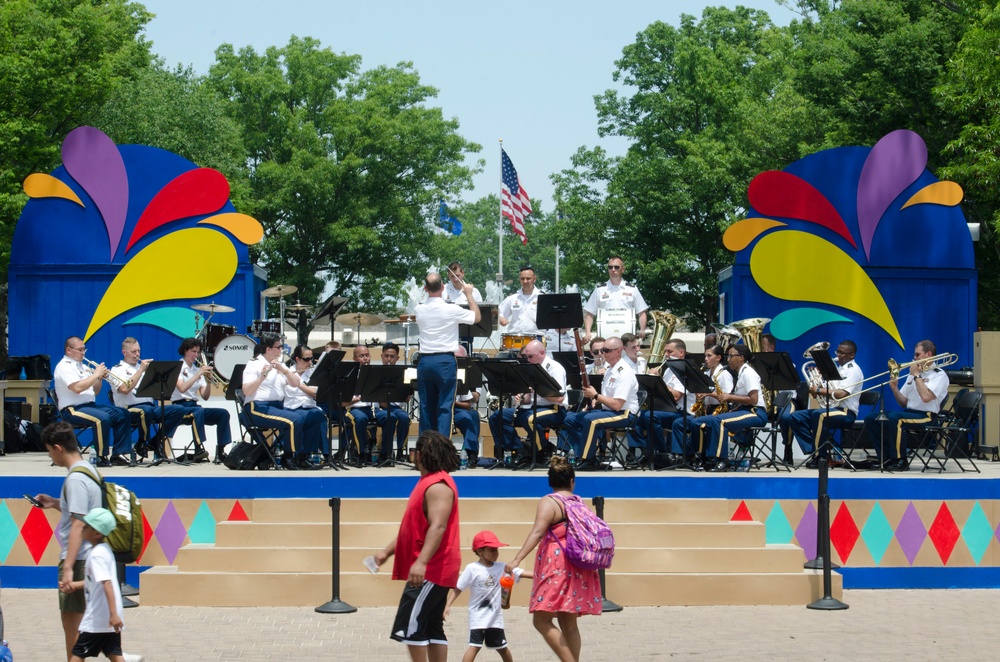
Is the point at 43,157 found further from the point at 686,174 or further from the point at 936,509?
the point at 936,509

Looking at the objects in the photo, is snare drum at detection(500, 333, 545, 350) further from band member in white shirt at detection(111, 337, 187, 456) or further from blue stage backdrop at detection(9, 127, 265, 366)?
blue stage backdrop at detection(9, 127, 265, 366)

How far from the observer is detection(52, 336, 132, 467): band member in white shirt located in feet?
48.7

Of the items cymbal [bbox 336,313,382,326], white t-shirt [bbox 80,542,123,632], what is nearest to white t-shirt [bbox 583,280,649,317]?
cymbal [bbox 336,313,382,326]

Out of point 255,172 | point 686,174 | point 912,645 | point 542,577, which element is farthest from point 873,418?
point 255,172

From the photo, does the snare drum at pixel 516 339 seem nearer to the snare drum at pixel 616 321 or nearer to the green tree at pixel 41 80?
the snare drum at pixel 616 321

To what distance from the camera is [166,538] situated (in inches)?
514

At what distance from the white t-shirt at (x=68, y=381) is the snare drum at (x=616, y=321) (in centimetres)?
737

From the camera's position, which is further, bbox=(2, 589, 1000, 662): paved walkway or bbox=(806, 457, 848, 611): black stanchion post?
bbox=(806, 457, 848, 611): black stanchion post

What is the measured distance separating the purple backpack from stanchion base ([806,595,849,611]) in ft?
13.2

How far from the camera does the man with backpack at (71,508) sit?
7.96 metres

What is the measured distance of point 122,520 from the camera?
323 inches

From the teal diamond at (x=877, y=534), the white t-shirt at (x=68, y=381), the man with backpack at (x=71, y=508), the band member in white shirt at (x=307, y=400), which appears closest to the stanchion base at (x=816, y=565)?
the teal diamond at (x=877, y=534)

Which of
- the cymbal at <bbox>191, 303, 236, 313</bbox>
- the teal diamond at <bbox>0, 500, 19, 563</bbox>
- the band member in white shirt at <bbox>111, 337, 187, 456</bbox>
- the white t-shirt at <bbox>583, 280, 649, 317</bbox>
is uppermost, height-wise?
the white t-shirt at <bbox>583, 280, 649, 317</bbox>

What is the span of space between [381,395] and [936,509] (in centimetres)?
590
